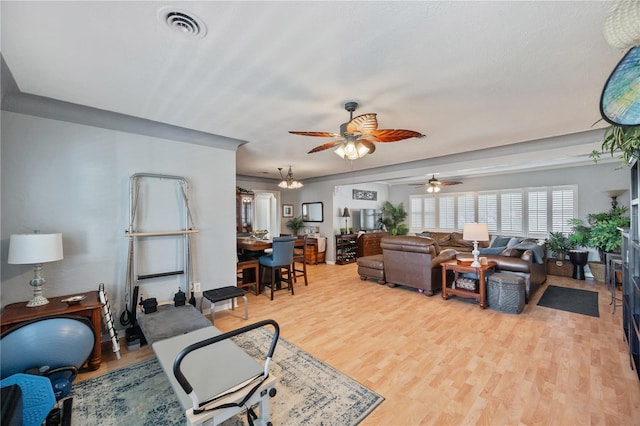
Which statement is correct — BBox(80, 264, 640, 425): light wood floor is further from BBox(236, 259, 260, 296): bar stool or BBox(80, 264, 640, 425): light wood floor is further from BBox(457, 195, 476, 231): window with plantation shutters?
BBox(457, 195, 476, 231): window with plantation shutters

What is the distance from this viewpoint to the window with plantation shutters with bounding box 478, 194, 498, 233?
6.99 metres

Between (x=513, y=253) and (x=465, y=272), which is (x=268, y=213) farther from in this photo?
(x=513, y=253)

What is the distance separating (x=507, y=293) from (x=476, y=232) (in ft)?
3.10

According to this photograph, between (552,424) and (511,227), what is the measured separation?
20.4 feet

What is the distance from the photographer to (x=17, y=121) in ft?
7.95

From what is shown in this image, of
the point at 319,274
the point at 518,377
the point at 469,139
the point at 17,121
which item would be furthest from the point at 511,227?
the point at 17,121

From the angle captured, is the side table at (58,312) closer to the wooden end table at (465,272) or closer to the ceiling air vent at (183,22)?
the ceiling air vent at (183,22)

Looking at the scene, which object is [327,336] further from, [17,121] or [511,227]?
[511,227]

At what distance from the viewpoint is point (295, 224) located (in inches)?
311

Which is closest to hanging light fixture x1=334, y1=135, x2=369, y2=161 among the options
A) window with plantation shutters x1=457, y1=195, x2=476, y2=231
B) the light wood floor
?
the light wood floor

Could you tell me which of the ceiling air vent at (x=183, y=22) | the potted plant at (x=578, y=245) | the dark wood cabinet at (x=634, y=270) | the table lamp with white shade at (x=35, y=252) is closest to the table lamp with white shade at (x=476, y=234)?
the dark wood cabinet at (x=634, y=270)

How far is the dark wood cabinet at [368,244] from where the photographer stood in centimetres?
750

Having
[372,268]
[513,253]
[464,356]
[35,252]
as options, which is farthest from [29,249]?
[513,253]

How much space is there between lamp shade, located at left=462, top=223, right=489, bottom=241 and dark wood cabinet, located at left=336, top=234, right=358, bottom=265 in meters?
3.58
